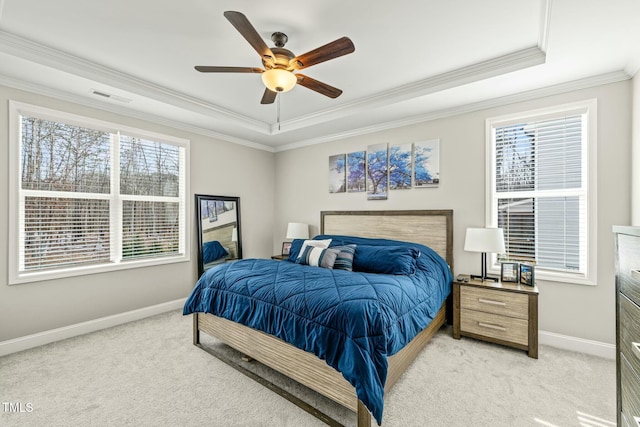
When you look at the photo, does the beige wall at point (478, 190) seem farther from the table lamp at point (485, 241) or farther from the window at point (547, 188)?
the table lamp at point (485, 241)

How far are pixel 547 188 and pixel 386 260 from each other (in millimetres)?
1808

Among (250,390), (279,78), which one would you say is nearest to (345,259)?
(250,390)

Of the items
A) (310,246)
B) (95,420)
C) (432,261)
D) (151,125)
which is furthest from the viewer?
(151,125)

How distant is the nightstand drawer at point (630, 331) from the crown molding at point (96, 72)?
390 centimetres

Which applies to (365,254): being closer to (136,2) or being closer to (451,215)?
(451,215)

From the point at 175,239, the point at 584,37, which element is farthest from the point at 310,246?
the point at 584,37

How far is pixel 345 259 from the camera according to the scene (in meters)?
3.11

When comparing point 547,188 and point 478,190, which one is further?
point 478,190

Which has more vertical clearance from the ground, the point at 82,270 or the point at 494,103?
the point at 494,103

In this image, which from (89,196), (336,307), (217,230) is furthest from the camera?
(217,230)

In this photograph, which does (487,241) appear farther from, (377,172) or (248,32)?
(248,32)

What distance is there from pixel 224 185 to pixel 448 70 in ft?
11.1

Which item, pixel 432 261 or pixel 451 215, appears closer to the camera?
pixel 432 261

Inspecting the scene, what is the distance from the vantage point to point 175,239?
3.97m
